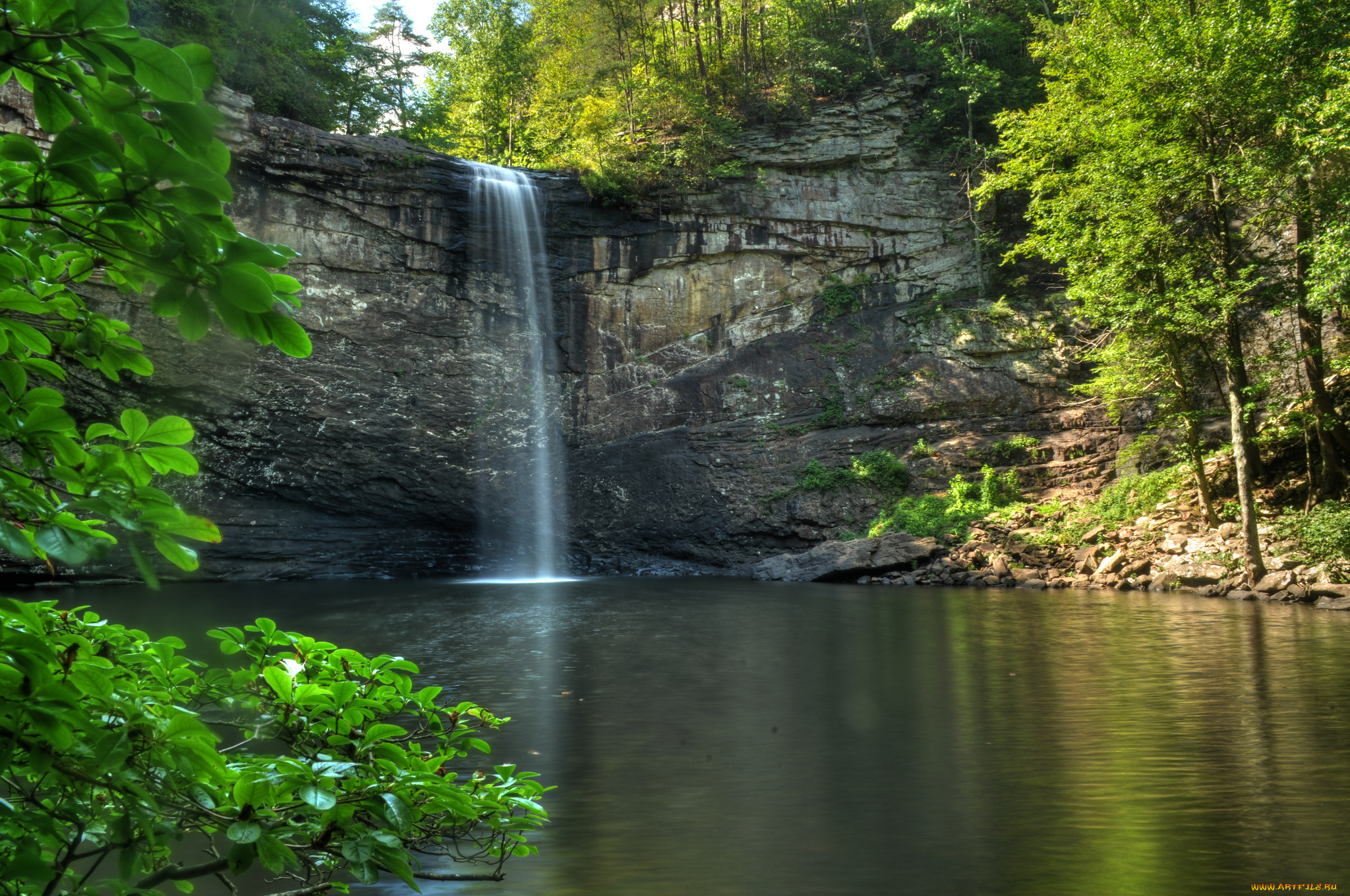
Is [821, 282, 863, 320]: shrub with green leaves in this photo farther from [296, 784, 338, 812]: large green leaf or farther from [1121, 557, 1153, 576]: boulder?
[296, 784, 338, 812]: large green leaf

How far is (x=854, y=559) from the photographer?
20016mm

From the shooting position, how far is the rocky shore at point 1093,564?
13398mm

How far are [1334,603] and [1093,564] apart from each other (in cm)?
552

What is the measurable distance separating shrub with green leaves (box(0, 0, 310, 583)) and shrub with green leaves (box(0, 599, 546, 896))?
0.57 feet

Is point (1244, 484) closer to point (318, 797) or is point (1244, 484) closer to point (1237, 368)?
point (1237, 368)

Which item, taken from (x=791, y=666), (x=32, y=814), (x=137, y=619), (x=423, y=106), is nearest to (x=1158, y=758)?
(x=791, y=666)

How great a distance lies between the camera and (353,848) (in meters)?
1.29

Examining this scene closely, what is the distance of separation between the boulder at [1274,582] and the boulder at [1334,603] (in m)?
0.61

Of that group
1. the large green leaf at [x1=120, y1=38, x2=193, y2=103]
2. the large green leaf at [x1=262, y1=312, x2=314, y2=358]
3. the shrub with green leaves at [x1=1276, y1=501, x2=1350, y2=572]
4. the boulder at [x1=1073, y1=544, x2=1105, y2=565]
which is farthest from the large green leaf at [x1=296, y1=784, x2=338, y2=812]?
the boulder at [x1=1073, y1=544, x2=1105, y2=565]

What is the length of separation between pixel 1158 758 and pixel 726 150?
25.1m

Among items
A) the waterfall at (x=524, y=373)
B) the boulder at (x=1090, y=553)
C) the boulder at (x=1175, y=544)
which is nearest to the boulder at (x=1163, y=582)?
the boulder at (x=1175, y=544)

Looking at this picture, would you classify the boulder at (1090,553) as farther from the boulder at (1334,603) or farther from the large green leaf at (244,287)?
the large green leaf at (244,287)

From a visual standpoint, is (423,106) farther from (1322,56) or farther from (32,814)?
(32,814)

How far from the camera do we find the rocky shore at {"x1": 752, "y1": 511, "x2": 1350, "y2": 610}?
13.4m
